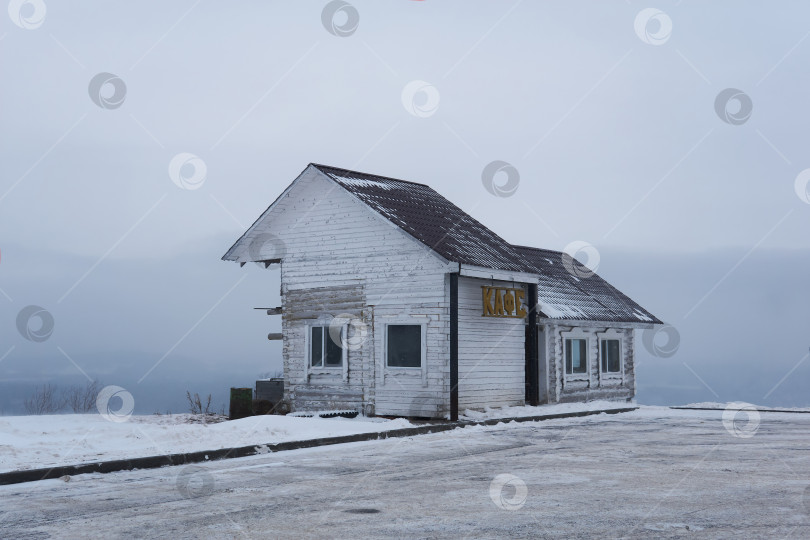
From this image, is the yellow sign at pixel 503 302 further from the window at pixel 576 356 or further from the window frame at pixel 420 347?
the window at pixel 576 356

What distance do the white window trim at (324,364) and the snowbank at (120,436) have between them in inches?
139

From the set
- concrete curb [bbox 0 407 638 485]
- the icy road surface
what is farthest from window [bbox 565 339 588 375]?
the icy road surface

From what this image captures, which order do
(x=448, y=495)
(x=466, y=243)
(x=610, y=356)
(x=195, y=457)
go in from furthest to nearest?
(x=610, y=356), (x=466, y=243), (x=195, y=457), (x=448, y=495)

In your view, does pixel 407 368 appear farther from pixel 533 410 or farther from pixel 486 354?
pixel 533 410

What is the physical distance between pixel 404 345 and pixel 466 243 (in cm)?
348

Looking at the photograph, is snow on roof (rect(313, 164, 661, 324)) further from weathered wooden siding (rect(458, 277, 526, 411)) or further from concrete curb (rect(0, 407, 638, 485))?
concrete curb (rect(0, 407, 638, 485))

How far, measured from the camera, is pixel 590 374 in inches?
1149

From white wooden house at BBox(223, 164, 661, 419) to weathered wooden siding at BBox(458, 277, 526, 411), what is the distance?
0.05 metres

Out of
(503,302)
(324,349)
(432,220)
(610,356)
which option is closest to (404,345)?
(324,349)

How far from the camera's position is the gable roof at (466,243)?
75.6 ft

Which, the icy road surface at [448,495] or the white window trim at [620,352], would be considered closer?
the icy road surface at [448,495]

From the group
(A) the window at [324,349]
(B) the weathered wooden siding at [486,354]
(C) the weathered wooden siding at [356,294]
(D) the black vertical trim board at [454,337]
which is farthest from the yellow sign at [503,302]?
(A) the window at [324,349]

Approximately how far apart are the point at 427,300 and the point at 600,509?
13.4 metres

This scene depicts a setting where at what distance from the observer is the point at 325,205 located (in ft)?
79.8
